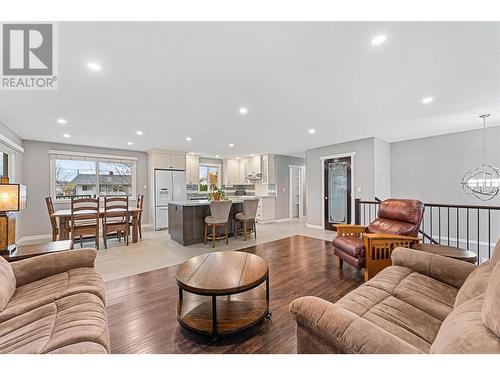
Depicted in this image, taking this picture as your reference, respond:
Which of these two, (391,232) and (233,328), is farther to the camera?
(391,232)

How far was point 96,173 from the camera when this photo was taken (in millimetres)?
6148

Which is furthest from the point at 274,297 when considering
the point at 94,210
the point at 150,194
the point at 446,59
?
the point at 150,194

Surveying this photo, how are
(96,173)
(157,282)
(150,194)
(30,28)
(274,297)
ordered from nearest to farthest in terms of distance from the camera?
(30,28)
(274,297)
(157,282)
(96,173)
(150,194)

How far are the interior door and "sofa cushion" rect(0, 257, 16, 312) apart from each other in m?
6.09

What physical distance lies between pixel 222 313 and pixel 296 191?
694 centimetres

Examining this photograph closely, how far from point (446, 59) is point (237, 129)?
10.4ft

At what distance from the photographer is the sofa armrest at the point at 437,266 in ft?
4.99

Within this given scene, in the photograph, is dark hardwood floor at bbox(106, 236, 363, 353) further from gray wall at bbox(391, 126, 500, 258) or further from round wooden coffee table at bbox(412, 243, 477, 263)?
gray wall at bbox(391, 126, 500, 258)

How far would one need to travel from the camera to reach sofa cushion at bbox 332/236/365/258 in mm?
2658

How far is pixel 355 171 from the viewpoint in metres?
5.63

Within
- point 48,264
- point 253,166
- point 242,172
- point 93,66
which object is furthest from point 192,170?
point 48,264

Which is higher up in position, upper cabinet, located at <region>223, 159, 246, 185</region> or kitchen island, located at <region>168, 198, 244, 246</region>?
upper cabinet, located at <region>223, 159, 246, 185</region>

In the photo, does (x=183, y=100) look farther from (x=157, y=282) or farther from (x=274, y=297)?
(x=274, y=297)

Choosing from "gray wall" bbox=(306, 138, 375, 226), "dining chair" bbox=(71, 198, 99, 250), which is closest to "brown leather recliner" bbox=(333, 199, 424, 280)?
"gray wall" bbox=(306, 138, 375, 226)
